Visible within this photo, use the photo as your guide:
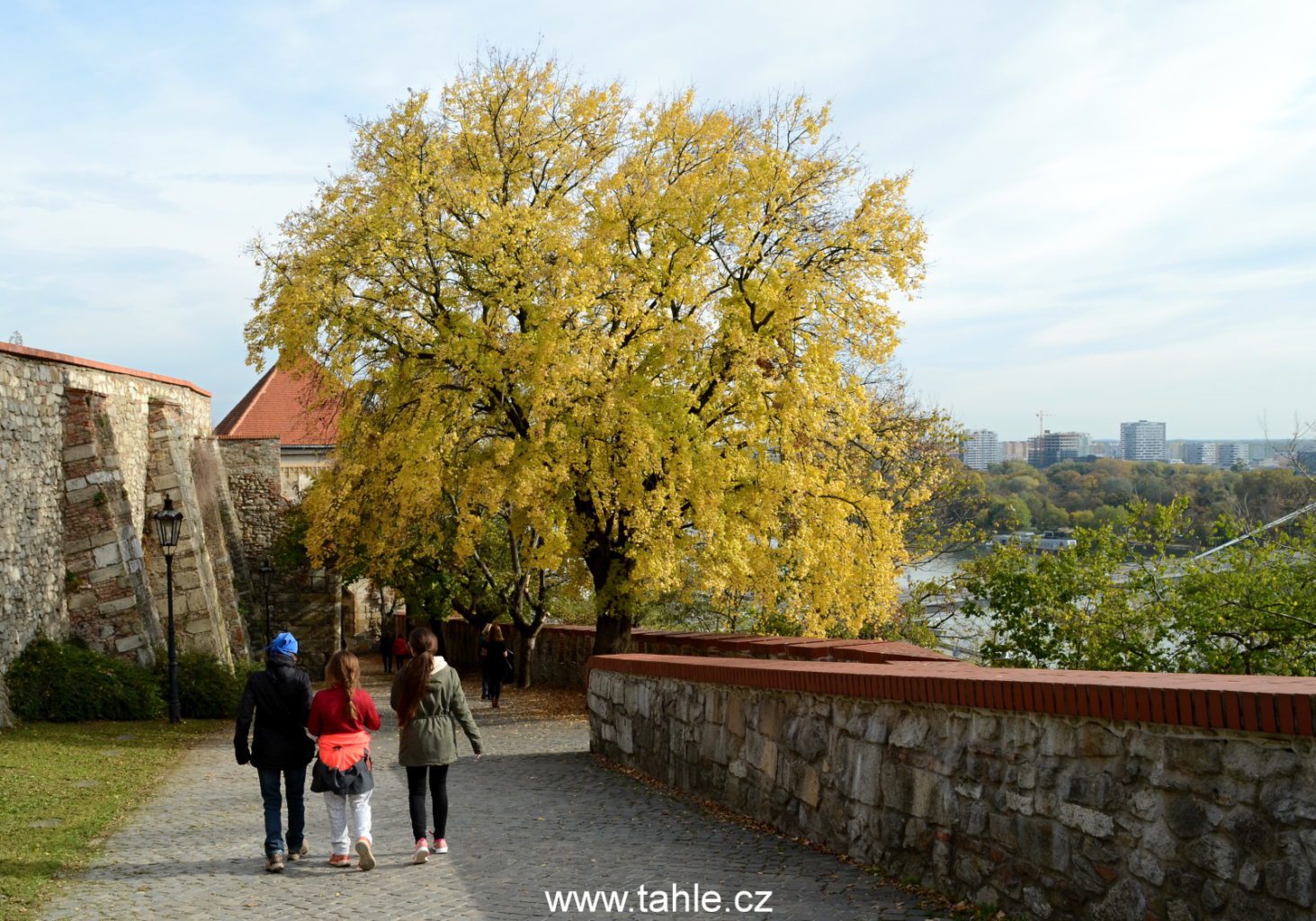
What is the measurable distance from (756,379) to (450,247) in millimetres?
4605

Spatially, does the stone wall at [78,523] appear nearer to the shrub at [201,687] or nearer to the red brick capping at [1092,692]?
the shrub at [201,687]

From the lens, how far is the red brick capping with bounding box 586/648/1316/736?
13.3 ft

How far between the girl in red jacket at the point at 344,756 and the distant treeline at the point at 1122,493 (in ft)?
24.9

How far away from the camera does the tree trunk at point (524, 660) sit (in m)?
26.4

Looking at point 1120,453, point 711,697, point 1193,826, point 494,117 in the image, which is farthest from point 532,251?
point 1120,453

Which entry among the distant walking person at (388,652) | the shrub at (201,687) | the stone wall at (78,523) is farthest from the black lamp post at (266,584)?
the shrub at (201,687)

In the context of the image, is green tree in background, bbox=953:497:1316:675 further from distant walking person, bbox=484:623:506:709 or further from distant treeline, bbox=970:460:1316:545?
distant walking person, bbox=484:623:506:709

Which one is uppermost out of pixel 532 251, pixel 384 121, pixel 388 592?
pixel 384 121

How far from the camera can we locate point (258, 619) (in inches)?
1277

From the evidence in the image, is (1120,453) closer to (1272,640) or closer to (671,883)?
(1272,640)

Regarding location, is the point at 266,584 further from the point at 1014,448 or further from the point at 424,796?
the point at 1014,448

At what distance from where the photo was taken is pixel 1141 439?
68.0 m

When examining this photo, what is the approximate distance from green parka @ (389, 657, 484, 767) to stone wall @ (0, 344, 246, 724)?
31.5 feet

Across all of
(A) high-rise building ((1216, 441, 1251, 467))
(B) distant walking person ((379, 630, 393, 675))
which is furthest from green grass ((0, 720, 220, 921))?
(A) high-rise building ((1216, 441, 1251, 467))
